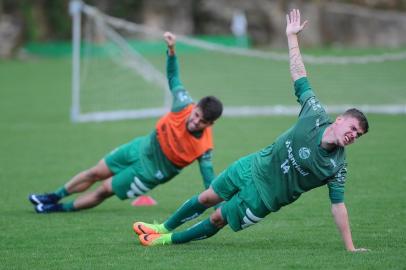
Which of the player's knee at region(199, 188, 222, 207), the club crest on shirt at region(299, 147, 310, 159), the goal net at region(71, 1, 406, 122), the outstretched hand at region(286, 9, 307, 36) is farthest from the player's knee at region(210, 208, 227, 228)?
the goal net at region(71, 1, 406, 122)

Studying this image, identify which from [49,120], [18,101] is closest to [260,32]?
[18,101]

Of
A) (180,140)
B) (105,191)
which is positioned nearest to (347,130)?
(180,140)

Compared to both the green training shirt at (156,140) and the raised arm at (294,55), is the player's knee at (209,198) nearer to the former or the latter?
the raised arm at (294,55)

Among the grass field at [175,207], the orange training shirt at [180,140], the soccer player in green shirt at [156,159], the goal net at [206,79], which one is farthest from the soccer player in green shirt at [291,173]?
the goal net at [206,79]

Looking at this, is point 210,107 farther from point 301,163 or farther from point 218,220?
point 301,163

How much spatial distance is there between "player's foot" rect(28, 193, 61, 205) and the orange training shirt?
4.82ft

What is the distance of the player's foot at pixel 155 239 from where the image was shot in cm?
A: 804

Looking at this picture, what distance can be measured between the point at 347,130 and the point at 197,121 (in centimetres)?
246

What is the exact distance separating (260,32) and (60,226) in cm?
3302

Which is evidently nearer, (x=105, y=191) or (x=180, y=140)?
(x=180, y=140)

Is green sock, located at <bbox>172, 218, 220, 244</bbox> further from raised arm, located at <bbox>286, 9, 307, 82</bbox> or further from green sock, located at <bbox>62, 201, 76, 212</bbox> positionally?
green sock, located at <bbox>62, 201, 76, 212</bbox>

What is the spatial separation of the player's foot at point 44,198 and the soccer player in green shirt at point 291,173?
8.16ft

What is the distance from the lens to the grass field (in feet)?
23.9

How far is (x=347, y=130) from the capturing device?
7039mm
